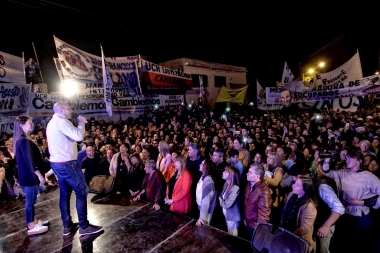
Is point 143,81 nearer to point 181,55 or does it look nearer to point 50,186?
point 181,55

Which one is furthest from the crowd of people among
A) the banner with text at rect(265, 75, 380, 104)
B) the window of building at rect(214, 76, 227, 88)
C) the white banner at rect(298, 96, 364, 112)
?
the window of building at rect(214, 76, 227, 88)

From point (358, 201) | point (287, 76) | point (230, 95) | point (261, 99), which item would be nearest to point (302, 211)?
point (358, 201)

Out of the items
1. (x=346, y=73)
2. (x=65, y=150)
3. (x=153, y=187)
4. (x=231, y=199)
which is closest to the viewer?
(x=65, y=150)

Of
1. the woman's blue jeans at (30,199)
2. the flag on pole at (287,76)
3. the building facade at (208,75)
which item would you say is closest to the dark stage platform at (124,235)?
the woman's blue jeans at (30,199)

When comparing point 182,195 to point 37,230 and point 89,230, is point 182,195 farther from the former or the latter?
point 37,230

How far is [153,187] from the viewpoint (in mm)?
4418

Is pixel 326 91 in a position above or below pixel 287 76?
below

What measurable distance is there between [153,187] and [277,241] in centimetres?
274

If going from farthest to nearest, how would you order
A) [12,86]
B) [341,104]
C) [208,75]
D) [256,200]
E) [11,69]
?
1. [208,75]
2. [341,104]
3. [12,86]
4. [11,69]
5. [256,200]

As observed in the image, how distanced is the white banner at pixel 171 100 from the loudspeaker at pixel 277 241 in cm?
1419

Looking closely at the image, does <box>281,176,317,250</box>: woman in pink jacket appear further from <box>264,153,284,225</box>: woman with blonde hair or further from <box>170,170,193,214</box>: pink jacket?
<box>170,170,193,214</box>: pink jacket

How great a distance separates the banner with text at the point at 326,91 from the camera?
399 inches

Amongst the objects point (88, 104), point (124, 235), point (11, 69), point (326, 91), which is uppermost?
point (11, 69)

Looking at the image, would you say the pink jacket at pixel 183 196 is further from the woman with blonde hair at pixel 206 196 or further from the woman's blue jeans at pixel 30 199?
the woman's blue jeans at pixel 30 199
